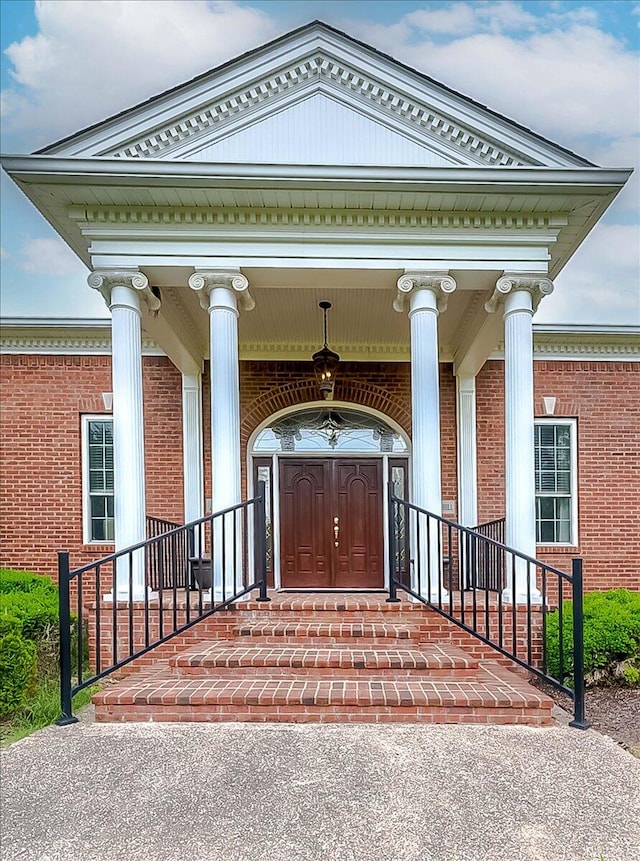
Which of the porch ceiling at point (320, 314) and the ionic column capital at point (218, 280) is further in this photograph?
the porch ceiling at point (320, 314)

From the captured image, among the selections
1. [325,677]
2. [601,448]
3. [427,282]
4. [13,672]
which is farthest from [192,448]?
[601,448]

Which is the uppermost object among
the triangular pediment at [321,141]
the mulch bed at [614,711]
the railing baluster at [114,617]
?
the triangular pediment at [321,141]

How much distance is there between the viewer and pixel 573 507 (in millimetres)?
8438

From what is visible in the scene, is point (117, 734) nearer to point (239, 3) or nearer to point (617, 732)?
point (617, 732)

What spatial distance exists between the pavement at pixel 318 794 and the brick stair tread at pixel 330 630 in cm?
110

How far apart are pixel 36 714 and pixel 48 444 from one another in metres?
5.05

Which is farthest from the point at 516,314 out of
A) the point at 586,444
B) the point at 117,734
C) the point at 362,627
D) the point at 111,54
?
the point at 111,54

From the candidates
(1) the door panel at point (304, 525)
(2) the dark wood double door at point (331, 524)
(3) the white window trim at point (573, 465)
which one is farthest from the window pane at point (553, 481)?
(1) the door panel at point (304, 525)

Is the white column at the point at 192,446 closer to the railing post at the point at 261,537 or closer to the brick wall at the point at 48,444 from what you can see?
the brick wall at the point at 48,444

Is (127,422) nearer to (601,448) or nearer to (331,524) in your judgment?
(331,524)

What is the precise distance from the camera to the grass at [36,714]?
12.6ft

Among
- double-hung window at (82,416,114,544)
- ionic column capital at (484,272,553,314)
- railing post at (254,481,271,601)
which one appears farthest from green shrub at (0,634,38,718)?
ionic column capital at (484,272,553,314)

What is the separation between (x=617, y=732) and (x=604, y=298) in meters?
21.3

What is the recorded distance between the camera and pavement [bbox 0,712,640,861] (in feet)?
7.98
